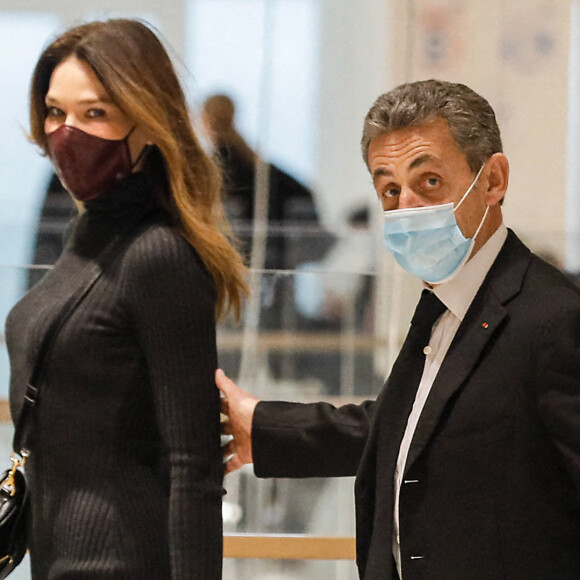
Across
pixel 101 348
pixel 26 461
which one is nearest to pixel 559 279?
pixel 101 348

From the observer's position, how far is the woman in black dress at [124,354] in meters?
1.67

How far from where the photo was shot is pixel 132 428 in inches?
67.3

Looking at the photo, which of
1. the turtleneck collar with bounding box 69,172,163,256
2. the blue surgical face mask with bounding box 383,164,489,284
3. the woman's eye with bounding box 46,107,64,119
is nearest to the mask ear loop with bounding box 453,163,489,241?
the blue surgical face mask with bounding box 383,164,489,284

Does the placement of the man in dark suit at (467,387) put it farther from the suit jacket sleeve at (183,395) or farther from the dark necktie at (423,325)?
the suit jacket sleeve at (183,395)

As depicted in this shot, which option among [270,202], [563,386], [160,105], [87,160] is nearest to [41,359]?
[87,160]

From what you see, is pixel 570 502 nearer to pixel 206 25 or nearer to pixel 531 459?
pixel 531 459

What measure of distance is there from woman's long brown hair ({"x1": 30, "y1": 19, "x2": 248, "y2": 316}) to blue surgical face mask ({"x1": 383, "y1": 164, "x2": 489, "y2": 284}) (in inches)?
13.9

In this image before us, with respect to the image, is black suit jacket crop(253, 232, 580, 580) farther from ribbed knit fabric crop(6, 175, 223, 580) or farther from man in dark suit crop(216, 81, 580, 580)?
ribbed knit fabric crop(6, 175, 223, 580)

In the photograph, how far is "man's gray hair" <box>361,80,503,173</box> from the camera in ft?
5.20

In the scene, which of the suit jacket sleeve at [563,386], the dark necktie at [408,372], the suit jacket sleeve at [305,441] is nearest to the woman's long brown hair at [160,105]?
the suit jacket sleeve at [305,441]

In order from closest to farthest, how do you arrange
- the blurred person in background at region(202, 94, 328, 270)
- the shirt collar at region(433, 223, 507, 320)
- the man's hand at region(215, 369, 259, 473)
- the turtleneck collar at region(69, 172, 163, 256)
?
the shirt collar at region(433, 223, 507, 320) → the turtleneck collar at region(69, 172, 163, 256) → the man's hand at region(215, 369, 259, 473) → the blurred person in background at region(202, 94, 328, 270)

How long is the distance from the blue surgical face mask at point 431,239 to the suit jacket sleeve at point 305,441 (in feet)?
1.56

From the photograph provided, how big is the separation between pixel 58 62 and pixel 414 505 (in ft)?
3.19

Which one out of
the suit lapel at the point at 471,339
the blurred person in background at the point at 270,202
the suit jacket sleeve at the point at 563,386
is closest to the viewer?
the suit jacket sleeve at the point at 563,386
